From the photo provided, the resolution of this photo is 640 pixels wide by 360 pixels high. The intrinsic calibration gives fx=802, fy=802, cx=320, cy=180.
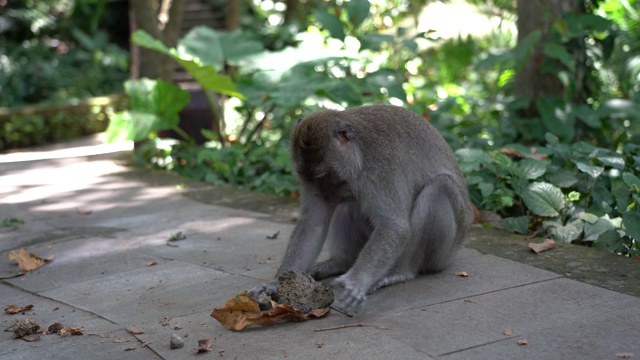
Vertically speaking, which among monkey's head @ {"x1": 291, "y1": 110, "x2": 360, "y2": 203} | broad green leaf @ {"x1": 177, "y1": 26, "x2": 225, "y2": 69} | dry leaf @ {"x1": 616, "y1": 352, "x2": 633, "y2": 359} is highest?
broad green leaf @ {"x1": 177, "y1": 26, "x2": 225, "y2": 69}

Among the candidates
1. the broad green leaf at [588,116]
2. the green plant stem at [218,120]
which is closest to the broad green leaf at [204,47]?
the green plant stem at [218,120]

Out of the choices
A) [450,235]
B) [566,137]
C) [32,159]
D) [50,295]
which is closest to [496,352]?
[450,235]

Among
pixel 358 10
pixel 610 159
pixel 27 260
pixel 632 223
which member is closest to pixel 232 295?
pixel 27 260

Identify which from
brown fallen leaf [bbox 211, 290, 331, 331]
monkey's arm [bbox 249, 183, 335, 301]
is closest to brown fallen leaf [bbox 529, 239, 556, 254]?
monkey's arm [bbox 249, 183, 335, 301]

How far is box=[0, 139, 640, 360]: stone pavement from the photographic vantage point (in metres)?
3.80

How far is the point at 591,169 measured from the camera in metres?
6.20

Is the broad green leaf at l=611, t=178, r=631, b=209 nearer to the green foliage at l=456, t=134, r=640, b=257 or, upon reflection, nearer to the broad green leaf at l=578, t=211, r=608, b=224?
the green foliage at l=456, t=134, r=640, b=257

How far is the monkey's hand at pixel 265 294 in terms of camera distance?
14.6ft

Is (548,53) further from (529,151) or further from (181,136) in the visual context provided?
(181,136)

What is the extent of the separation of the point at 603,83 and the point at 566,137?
5.01 feet

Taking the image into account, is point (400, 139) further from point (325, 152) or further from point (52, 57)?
point (52, 57)

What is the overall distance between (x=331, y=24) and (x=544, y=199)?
4054 millimetres

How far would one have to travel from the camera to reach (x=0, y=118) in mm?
13914

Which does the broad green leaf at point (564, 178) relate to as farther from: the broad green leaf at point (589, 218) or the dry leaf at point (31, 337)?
the dry leaf at point (31, 337)
